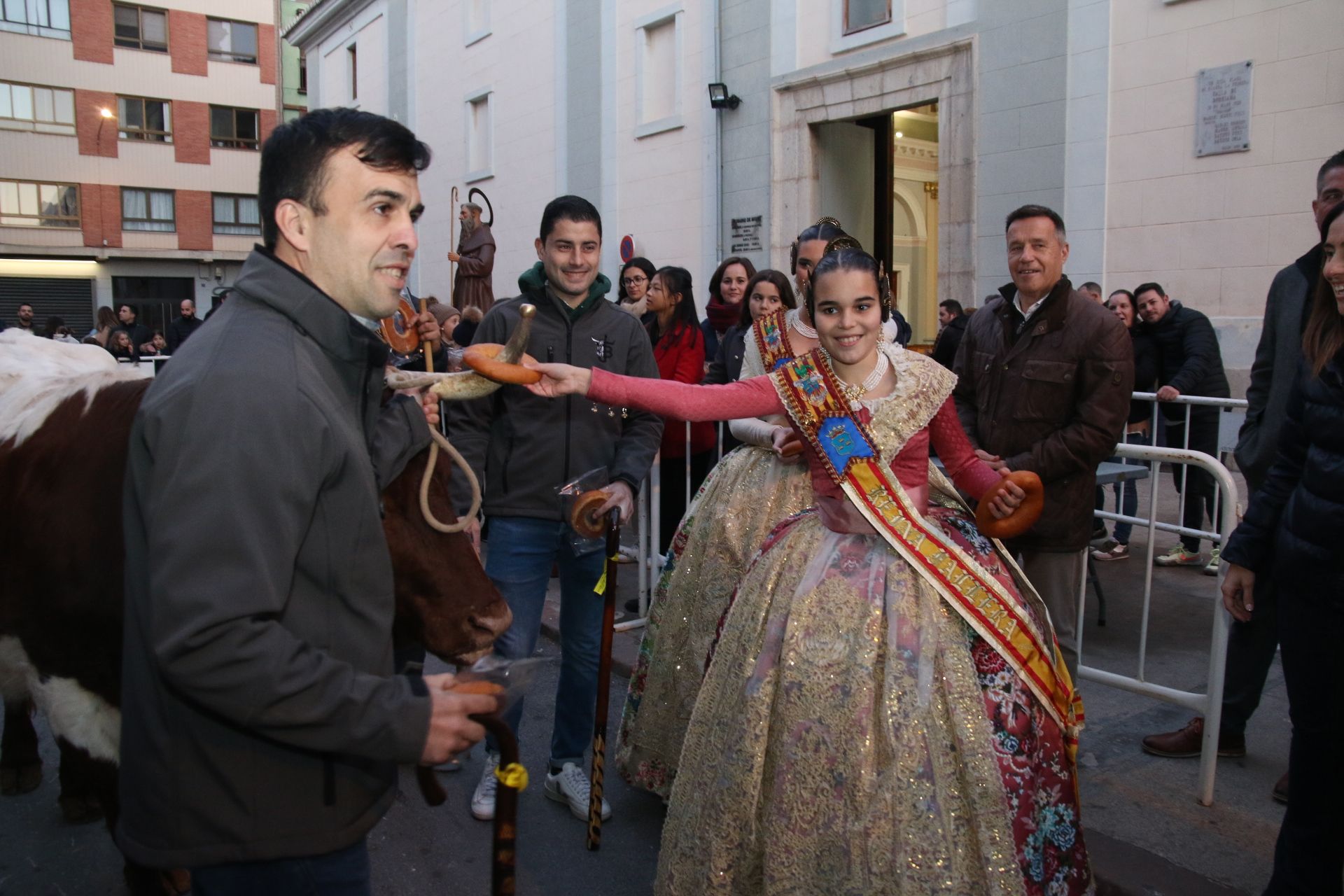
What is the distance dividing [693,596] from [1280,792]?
2.24 meters

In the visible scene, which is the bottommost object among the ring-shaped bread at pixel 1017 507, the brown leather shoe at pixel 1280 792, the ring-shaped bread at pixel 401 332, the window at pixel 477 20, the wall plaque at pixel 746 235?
Result: the brown leather shoe at pixel 1280 792

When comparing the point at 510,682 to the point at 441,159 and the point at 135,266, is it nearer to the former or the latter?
the point at 441,159

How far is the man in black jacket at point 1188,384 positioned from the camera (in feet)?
21.7

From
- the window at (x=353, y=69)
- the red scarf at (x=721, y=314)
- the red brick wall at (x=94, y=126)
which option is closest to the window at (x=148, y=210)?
the red brick wall at (x=94, y=126)

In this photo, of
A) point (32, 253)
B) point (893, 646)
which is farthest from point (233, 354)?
point (32, 253)

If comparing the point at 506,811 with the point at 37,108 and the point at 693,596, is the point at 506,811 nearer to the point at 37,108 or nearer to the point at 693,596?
the point at 693,596

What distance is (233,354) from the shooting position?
1.51m

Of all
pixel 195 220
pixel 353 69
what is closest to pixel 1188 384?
pixel 353 69

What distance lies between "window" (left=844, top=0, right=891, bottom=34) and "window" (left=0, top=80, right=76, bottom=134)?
105 feet

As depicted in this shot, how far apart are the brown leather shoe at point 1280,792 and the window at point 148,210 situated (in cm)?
3851

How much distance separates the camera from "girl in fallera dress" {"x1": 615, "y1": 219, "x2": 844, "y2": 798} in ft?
11.9

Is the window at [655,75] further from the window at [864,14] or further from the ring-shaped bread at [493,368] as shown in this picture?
the ring-shaped bread at [493,368]

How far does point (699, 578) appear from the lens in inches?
147

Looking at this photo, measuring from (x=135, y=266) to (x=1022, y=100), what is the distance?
33975 mm
